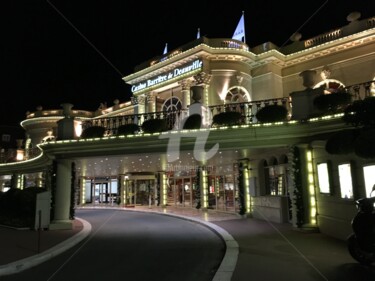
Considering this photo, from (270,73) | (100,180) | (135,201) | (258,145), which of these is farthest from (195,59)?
(100,180)

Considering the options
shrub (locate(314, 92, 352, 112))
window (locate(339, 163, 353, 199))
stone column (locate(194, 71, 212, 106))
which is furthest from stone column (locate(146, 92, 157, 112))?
window (locate(339, 163, 353, 199))

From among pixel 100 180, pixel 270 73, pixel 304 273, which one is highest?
pixel 270 73

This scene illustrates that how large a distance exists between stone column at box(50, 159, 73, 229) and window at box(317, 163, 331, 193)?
10.3m

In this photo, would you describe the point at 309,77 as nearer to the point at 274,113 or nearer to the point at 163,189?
the point at 274,113

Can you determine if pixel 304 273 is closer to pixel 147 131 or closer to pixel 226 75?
pixel 147 131

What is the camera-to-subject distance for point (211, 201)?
75.4 feet

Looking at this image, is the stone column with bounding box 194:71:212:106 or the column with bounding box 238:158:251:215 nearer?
the column with bounding box 238:158:251:215

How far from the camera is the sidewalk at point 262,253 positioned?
21.9 feet

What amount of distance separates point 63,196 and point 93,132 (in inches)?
123

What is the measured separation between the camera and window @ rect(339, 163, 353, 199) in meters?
9.72

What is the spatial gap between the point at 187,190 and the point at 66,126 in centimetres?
1338

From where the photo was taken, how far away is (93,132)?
48.1 ft

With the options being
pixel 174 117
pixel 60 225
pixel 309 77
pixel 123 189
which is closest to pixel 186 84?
pixel 174 117

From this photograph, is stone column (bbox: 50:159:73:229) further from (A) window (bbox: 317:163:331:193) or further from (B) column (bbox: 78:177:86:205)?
(B) column (bbox: 78:177:86:205)
